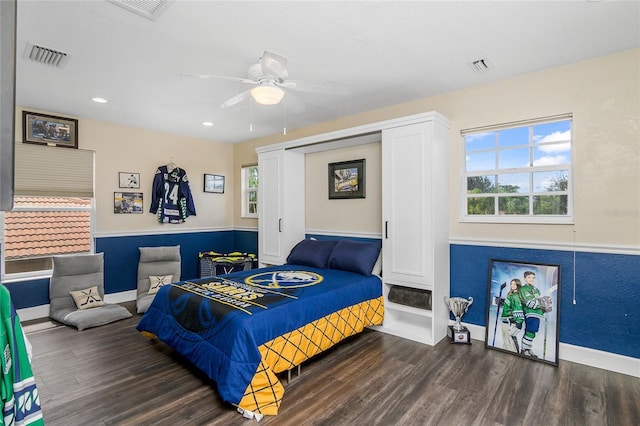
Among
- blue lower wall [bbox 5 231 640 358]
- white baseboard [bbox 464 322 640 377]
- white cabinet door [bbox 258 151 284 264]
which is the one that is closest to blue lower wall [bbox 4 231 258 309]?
blue lower wall [bbox 5 231 640 358]

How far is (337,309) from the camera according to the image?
119 inches

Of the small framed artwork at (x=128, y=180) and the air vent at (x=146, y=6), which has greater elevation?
the air vent at (x=146, y=6)

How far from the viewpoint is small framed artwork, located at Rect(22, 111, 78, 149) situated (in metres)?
4.06

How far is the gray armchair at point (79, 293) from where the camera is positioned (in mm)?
3870

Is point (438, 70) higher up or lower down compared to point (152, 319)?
higher up

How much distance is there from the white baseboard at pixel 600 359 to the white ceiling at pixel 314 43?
2.56 metres

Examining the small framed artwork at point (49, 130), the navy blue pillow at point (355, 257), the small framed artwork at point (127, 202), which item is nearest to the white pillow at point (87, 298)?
the small framed artwork at point (127, 202)

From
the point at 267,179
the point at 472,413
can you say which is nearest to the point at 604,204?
the point at 472,413

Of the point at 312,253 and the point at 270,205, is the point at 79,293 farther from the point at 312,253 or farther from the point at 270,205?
the point at 312,253

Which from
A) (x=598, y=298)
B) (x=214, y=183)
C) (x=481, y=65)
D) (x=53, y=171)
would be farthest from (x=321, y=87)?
(x=53, y=171)

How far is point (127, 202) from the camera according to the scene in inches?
196

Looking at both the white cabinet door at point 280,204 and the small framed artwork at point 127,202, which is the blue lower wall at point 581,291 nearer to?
the small framed artwork at point 127,202

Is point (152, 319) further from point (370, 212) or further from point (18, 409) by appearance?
point (370, 212)

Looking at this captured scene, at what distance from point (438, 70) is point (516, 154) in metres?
1.20
